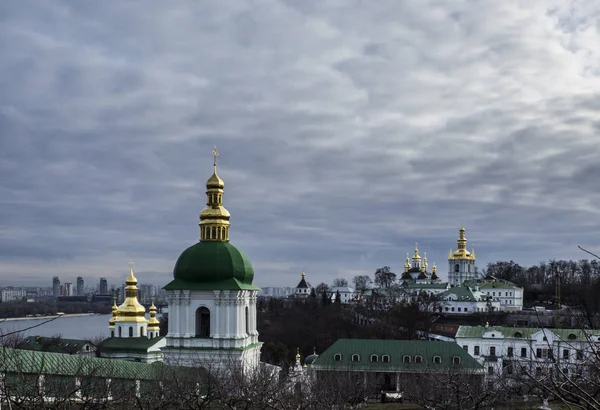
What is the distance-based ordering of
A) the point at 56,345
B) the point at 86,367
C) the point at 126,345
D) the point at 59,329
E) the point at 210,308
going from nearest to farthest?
the point at 86,367 < the point at 210,308 < the point at 126,345 < the point at 56,345 < the point at 59,329

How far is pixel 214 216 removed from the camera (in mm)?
28391

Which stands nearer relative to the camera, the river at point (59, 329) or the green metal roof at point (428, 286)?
the river at point (59, 329)

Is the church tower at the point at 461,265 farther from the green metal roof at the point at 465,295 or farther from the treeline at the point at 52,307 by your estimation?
the treeline at the point at 52,307

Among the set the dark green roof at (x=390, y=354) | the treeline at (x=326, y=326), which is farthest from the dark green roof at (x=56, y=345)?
the dark green roof at (x=390, y=354)

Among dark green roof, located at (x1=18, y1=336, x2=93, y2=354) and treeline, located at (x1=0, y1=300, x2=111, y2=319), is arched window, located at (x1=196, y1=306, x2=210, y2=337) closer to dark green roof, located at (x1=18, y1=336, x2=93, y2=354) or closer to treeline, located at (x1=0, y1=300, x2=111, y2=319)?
dark green roof, located at (x1=18, y1=336, x2=93, y2=354)

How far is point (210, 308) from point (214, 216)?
4076 mm

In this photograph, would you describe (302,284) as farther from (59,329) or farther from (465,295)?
(465,295)

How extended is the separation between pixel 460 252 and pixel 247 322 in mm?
75421

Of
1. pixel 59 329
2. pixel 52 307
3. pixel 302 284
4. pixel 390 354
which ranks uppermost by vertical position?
pixel 302 284

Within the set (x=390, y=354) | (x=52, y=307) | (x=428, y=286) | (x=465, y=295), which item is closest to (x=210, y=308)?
(x=390, y=354)

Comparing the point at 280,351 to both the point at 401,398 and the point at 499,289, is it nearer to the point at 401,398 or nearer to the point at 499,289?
the point at 401,398

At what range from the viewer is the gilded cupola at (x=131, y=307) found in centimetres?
3988

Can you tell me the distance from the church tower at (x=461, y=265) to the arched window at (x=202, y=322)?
75.8 m

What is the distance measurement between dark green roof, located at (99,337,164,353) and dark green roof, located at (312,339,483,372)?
29.6 feet
